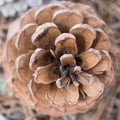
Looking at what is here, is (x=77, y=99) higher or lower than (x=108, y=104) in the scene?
higher

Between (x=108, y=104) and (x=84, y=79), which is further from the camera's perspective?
(x=108, y=104)

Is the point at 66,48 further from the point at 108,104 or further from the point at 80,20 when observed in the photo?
the point at 108,104

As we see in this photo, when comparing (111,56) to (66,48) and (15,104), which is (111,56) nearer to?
(66,48)

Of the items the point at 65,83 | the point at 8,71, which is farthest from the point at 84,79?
the point at 8,71

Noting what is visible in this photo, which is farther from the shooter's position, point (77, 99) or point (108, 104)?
point (108, 104)

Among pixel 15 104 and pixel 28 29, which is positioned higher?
pixel 28 29

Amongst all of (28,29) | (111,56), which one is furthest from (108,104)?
(28,29)
